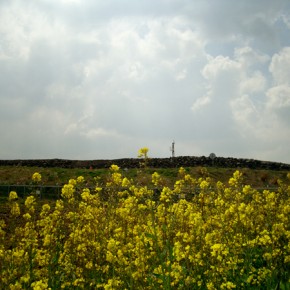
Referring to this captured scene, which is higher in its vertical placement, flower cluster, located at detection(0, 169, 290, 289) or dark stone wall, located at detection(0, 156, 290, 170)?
dark stone wall, located at detection(0, 156, 290, 170)

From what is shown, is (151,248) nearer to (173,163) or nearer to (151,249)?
(151,249)

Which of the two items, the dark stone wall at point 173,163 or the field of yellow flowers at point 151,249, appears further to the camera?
the dark stone wall at point 173,163

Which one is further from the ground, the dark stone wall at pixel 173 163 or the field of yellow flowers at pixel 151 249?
the dark stone wall at pixel 173 163

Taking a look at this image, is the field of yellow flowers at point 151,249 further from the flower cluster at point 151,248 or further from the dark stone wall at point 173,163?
the dark stone wall at point 173,163

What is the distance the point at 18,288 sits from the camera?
5.52 m

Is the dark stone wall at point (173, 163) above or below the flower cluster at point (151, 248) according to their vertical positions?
above

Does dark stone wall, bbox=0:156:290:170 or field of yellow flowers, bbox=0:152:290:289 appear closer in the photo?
field of yellow flowers, bbox=0:152:290:289

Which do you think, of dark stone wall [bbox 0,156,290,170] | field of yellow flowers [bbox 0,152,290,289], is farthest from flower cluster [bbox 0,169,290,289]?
dark stone wall [bbox 0,156,290,170]

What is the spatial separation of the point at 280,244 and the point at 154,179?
2.13 meters

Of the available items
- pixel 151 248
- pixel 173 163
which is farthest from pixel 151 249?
pixel 173 163

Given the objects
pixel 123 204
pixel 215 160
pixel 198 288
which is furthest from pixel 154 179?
pixel 215 160

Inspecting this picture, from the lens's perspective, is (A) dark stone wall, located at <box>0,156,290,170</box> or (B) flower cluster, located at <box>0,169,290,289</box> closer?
(B) flower cluster, located at <box>0,169,290,289</box>

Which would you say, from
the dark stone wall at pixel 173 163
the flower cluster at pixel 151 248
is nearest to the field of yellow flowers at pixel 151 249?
the flower cluster at pixel 151 248

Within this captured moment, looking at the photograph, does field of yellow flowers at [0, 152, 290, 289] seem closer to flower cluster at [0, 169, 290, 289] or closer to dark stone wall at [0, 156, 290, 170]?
flower cluster at [0, 169, 290, 289]
